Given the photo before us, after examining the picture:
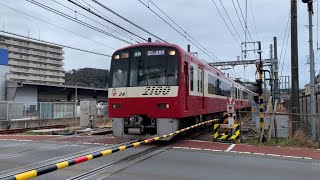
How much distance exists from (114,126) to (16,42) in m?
78.4

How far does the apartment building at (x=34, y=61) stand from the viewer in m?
83.4

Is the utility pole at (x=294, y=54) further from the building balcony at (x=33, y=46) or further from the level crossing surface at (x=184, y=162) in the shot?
the building balcony at (x=33, y=46)

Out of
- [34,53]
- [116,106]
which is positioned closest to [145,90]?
[116,106]

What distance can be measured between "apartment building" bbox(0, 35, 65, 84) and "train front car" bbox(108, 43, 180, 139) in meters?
70.7

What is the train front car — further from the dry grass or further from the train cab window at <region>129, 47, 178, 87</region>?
the dry grass

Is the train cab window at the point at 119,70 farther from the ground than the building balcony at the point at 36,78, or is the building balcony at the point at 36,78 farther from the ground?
the building balcony at the point at 36,78

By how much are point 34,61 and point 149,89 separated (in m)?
81.7

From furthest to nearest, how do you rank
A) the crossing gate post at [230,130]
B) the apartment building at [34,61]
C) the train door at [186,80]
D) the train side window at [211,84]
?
1. the apartment building at [34,61]
2. the train side window at [211,84]
3. the crossing gate post at [230,130]
4. the train door at [186,80]

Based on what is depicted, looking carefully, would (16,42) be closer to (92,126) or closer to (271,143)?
(92,126)

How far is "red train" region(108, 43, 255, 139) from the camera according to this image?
1366 cm

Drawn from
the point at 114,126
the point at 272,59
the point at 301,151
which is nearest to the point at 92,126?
the point at 114,126

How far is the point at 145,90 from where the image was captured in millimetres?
13883

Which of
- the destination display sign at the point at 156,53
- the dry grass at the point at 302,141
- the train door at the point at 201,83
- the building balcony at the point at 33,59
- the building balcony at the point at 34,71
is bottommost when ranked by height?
the dry grass at the point at 302,141

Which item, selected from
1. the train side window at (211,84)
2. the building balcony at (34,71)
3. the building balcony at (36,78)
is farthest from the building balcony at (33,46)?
the train side window at (211,84)
